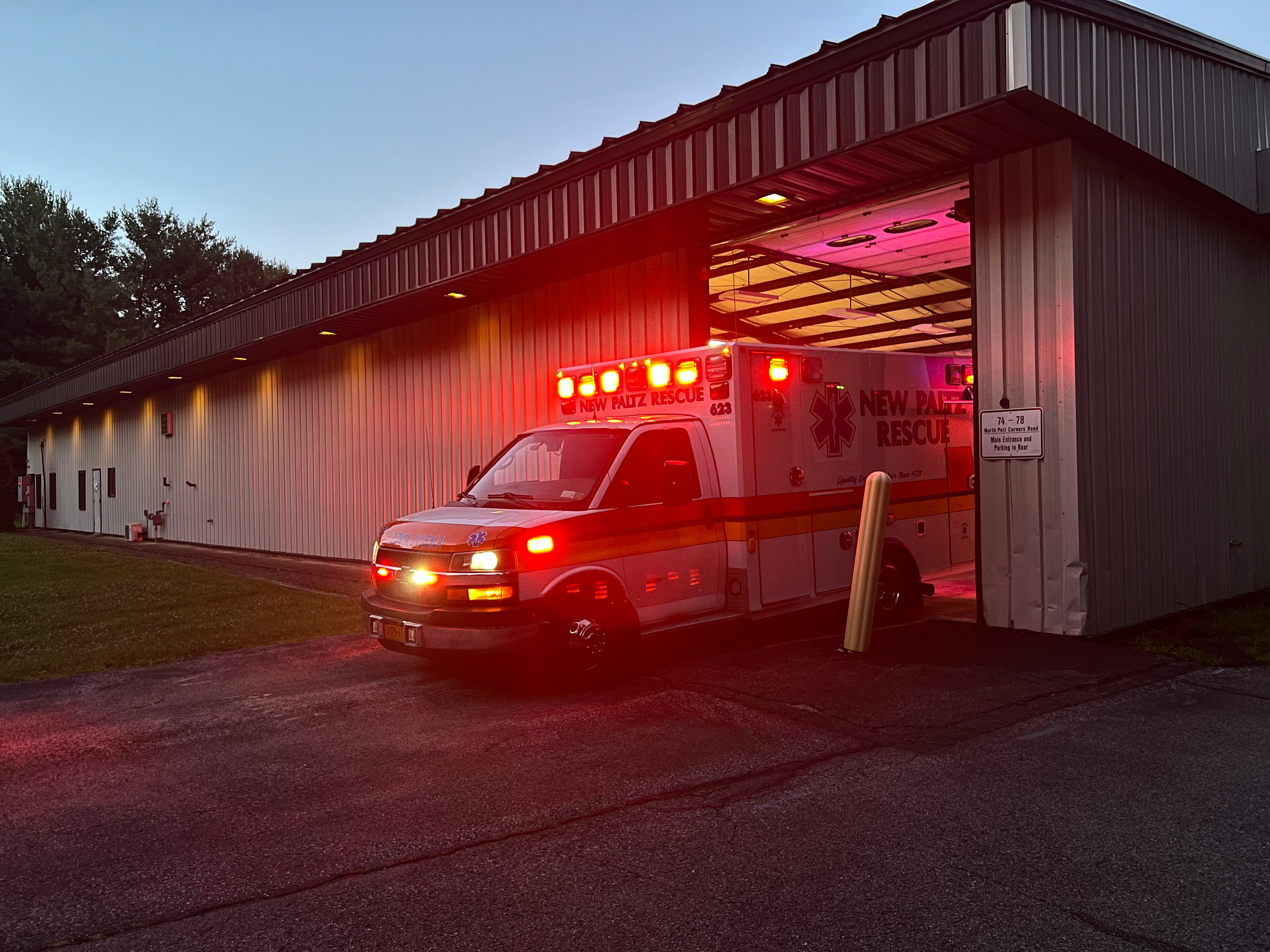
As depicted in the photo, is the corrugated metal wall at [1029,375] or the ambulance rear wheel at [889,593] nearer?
the corrugated metal wall at [1029,375]

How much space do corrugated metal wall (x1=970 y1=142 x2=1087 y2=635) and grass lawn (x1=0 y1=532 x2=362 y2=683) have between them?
6.91 m

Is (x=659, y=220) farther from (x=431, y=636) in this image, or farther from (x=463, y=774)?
(x=463, y=774)

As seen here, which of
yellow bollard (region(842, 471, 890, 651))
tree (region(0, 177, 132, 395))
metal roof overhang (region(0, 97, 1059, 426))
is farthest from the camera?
tree (region(0, 177, 132, 395))

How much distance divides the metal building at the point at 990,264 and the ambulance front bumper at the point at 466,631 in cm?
487

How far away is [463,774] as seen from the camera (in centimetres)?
580

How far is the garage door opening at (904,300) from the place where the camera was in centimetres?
1106

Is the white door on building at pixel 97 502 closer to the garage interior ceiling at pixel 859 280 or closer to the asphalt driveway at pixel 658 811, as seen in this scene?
the garage interior ceiling at pixel 859 280

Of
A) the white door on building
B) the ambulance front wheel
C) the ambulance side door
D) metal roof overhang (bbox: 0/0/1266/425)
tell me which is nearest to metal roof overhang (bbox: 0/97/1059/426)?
metal roof overhang (bbox: 0/0/1266/425)

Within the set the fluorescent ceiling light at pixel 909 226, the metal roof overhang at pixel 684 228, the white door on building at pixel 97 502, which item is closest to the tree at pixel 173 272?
the white door on building at pixel 97 502

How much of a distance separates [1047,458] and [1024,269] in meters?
1.81

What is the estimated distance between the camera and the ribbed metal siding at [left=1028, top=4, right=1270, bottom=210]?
820 centimetres

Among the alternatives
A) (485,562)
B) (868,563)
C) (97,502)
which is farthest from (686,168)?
(97,502)

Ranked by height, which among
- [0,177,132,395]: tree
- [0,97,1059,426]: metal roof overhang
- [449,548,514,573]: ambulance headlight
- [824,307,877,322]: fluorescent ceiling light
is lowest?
[449,548,514,573]: ambulance headlight

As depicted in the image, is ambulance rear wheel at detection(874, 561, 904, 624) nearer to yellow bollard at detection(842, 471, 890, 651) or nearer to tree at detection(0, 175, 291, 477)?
yellow bollard at detection(842, 471, 890, 651)
